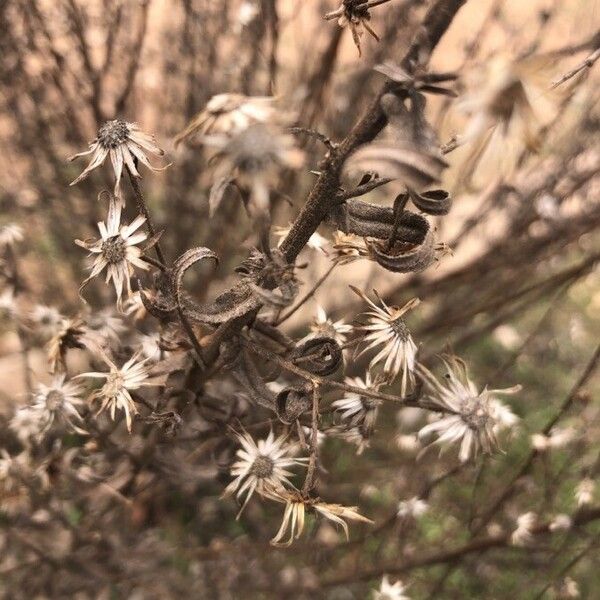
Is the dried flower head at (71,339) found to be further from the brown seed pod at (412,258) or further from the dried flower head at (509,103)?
the dried flower head at (509,103)

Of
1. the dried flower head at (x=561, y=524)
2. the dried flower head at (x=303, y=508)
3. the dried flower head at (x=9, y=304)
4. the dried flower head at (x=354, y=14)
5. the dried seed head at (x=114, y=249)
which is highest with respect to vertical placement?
the dried flower head at (x=9, y=304)

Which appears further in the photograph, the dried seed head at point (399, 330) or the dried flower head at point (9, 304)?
the dried flower head at point (9, 304)

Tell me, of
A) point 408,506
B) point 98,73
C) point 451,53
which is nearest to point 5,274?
point 98,73

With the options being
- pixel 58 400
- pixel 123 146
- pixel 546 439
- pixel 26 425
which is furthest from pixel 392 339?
pixel 26 425

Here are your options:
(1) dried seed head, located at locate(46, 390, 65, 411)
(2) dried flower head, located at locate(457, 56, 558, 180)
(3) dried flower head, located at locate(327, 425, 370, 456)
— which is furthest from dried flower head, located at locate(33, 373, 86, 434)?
(2) dried flower head, located at locate(457, 56, 558, 180)

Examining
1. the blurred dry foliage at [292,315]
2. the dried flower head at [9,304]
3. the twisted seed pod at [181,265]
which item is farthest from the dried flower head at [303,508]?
the dried flower head at [9,304]

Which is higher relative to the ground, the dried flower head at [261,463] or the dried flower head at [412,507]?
the dried flower head at [412,507]

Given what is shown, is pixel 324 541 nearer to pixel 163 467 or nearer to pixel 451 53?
pixel 163 467
